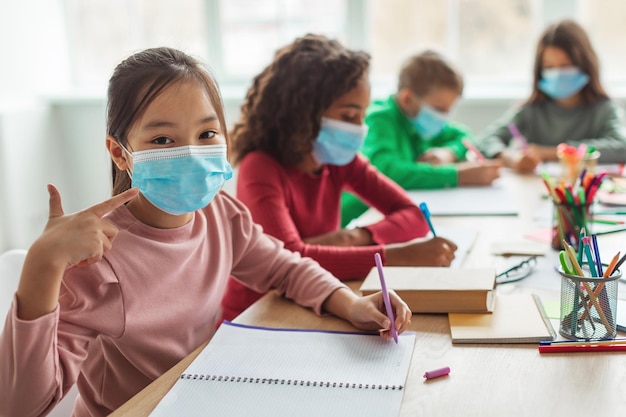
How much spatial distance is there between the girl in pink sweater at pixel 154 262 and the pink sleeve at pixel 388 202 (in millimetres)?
448

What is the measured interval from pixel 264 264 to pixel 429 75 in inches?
48.9

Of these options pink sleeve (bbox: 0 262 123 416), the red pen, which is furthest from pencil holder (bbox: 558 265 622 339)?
pink sleeve (bbox: 0 262 123 416)

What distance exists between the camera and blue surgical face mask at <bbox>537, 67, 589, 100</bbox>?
8.69ft

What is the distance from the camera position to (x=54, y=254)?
0.84 metres

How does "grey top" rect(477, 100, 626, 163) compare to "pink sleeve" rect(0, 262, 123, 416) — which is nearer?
"pink sleeve" rect(0, 262, 123, 416)

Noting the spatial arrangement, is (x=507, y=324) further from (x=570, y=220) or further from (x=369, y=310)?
(x=570, y=220)

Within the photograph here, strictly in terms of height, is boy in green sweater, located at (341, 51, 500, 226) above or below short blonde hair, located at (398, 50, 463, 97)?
below

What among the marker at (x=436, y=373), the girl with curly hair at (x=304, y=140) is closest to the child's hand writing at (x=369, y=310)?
the marker at (x=436, y=373)

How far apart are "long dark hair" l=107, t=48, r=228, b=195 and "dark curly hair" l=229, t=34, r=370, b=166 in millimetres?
450

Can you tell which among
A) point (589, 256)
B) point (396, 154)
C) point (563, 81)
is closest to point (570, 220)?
point (589, 256)

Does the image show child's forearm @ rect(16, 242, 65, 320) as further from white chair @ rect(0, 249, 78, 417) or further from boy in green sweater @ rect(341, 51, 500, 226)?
boy in green sweater @ rect(341, 51, 500, 226)

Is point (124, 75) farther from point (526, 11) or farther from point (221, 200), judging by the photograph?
point (526, 11)

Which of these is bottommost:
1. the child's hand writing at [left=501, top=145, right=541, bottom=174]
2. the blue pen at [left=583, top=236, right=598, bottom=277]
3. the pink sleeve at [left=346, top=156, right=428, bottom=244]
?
the child's hand writing at [left=501, top=145, right=541, bottom=174]

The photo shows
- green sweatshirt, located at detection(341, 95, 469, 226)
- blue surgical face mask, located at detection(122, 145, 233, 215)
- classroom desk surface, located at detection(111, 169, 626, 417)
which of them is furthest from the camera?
green sweatshirt, located at detection(341, 95, 469, 226)
